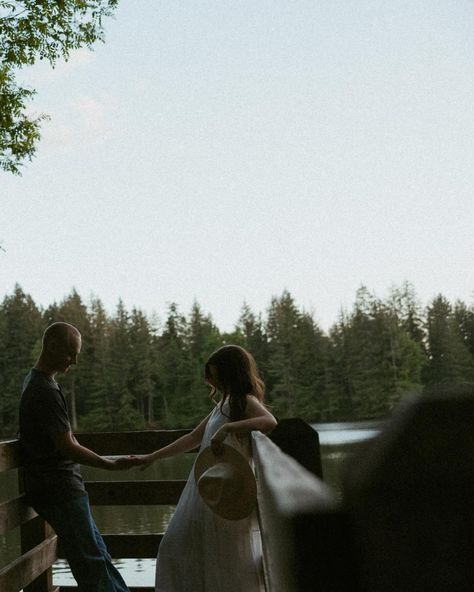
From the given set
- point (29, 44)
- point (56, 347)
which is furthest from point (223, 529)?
point (29, 44)

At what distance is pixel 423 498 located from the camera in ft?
1.11

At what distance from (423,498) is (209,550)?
12.2 ft

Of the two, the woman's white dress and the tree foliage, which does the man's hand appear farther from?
the tree foliage

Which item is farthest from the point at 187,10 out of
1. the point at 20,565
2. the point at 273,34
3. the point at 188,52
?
the point at 20,565

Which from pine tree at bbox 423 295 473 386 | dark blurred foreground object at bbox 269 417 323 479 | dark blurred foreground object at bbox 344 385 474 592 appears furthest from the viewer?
pine tree at bbox 423 295 473 386

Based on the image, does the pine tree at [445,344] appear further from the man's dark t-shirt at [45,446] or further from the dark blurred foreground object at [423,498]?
the dark blurred foreground object at [423,498]

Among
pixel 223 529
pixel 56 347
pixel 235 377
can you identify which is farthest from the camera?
pixel 56 347

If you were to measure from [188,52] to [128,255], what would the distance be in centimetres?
5063

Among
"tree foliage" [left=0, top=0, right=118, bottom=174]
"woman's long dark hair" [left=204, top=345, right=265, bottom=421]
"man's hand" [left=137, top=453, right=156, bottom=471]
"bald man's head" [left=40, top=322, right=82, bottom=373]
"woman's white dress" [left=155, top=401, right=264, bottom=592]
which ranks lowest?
"woman's white dress" [left=155, top=401, right=264, bottom=592]

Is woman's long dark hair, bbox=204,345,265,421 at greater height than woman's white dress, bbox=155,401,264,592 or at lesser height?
greater

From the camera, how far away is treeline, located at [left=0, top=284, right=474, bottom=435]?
3378 inches

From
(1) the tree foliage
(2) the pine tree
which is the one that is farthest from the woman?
(2) the pine tree

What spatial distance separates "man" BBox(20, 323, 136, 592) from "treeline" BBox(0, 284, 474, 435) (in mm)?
80393

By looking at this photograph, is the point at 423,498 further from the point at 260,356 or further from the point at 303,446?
the point at 260,356
